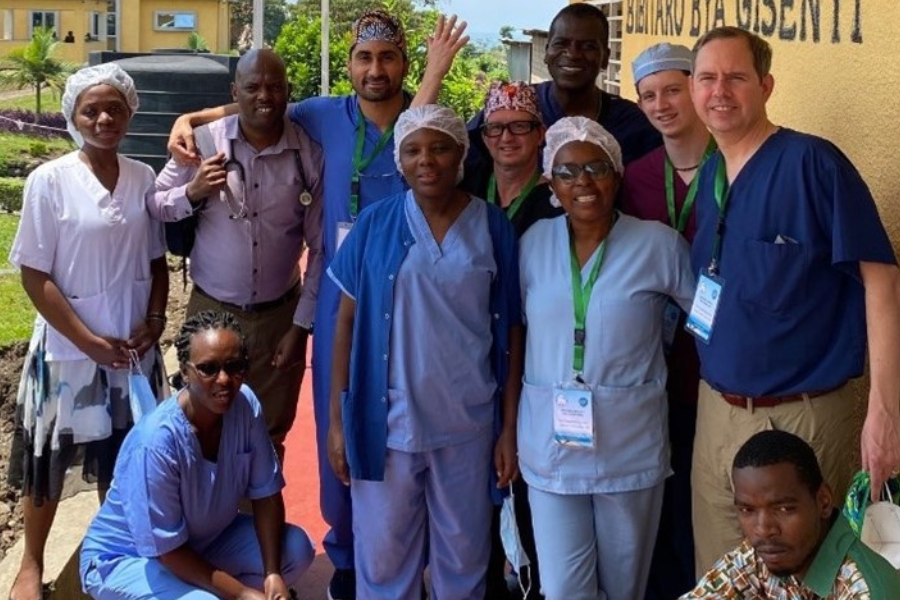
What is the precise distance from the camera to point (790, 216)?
271cm

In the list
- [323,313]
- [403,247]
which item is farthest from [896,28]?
[323,313]

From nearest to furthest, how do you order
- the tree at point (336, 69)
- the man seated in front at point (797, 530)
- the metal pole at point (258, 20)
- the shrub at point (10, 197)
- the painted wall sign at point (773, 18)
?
the man seated in front at point (797, 530) → the painted wall sign at point (773, 18) → the metal pole at point (258, 20) → the shrub at point (10, 197) → the tree at point (336, 69)

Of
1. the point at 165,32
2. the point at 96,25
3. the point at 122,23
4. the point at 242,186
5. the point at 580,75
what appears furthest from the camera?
the point at 96,25

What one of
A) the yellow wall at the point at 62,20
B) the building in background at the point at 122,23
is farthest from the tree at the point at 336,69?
the yellow wall at the point at 62,20

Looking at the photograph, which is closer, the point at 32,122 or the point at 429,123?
the point at 429,123

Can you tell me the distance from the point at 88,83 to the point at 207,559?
160cm

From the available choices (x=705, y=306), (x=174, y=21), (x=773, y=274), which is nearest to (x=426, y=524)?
(x=705, y=306)

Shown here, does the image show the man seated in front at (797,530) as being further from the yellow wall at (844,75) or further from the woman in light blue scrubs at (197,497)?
the woman in light blue scrubs at (197,497)

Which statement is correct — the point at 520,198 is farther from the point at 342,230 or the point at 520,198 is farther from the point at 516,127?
the point at 342,230

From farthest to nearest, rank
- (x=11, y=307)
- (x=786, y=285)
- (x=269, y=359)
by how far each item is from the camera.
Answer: (x=11, y=307), (x=269, y=359), (x=786, y=285)

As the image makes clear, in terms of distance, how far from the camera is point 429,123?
3.20 m

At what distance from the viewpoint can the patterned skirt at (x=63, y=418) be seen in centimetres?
373

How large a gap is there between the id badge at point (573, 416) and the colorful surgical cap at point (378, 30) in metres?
1.44

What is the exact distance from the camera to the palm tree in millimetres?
27766
